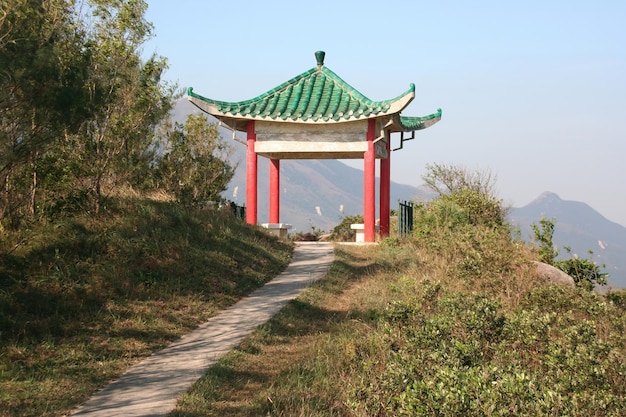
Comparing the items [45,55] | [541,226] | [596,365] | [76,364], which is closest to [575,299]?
[596,365]

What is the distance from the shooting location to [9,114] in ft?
32.4

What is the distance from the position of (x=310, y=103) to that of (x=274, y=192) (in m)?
3.77

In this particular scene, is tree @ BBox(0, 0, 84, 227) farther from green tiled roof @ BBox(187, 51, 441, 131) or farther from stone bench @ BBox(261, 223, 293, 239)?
stone bench @ BBox(261, 223, 293, 239)

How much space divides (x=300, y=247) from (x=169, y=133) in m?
8.72

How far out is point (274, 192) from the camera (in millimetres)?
23547

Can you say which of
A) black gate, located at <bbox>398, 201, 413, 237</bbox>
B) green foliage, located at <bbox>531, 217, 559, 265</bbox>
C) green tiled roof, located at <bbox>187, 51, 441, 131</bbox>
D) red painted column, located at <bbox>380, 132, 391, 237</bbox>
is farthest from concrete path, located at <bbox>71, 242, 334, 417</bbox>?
red painted column, located at <bbox>380, 132, 391, 237</bbox>

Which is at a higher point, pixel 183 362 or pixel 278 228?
pixel 278 228

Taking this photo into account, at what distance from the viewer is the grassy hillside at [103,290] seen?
7508mm

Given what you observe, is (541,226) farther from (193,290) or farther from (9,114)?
(9,114)

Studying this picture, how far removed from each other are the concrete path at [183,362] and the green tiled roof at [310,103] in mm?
8293

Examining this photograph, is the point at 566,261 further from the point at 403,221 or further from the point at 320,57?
the point at 320,57

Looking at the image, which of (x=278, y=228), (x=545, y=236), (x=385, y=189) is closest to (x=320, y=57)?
(x=385, y=189)

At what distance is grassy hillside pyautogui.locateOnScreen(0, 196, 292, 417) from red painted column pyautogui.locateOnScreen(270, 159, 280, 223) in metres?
7.34

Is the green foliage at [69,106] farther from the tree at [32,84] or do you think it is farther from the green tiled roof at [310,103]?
the green tiled roof at [310,103]
